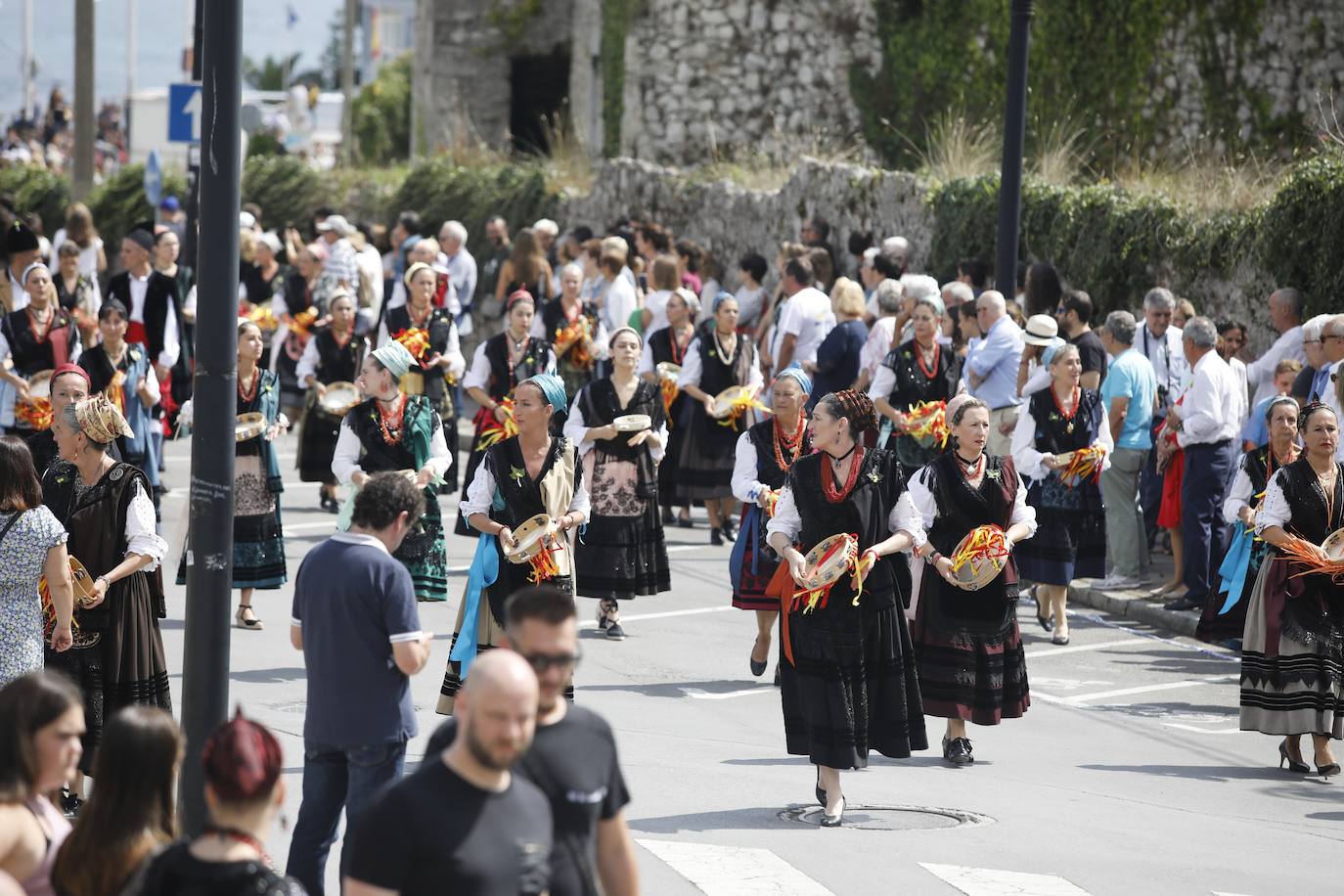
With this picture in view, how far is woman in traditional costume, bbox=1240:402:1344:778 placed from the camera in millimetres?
9680

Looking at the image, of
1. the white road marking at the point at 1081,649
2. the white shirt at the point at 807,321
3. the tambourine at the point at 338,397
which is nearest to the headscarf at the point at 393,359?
the tambourine at the point at 338,397

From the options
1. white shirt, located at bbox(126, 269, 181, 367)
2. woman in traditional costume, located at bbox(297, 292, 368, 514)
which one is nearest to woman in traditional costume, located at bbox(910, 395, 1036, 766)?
woman in traditional costume, located at bbox(297, 292, 368, 514)

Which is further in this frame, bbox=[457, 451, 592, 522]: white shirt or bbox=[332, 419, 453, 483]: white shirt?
bbox=[332, 419, 453, 483]: white shirt

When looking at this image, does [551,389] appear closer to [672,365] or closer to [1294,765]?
[1294,765]

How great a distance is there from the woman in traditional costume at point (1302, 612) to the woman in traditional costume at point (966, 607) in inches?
47.3

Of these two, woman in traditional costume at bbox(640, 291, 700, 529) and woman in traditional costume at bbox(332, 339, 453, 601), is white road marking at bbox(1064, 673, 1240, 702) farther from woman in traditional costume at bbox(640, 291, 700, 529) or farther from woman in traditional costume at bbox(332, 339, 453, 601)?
woman in traditional costume at bbox(640, 291, 700, 529)

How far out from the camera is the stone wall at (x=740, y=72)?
85.8ft

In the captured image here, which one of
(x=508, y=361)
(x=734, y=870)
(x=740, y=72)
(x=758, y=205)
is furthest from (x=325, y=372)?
(x=740, y=72)

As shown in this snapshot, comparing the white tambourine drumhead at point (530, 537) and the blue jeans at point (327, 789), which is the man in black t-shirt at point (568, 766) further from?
the white tambourine drumhead at point (530, 537)

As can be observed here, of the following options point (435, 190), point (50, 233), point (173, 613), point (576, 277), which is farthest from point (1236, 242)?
point (50, 233)

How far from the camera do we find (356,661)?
22.2 feet

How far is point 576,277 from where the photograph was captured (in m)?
16.3

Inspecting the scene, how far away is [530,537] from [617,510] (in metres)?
3.01

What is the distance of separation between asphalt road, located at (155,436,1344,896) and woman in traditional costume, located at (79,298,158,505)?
3.51 feet
